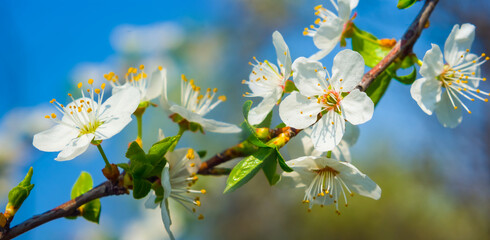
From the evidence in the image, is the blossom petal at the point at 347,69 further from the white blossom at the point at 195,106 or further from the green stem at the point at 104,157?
the green stem at the point at 104,157

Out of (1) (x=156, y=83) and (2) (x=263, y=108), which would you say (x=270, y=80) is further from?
(1) (x=156, y=83)

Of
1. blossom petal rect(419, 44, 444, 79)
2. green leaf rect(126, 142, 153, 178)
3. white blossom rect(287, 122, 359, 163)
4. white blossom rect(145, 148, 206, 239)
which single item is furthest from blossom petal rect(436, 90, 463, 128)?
green leaf rect(126, 142, 153, 178)

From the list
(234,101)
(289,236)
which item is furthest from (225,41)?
(289,236)

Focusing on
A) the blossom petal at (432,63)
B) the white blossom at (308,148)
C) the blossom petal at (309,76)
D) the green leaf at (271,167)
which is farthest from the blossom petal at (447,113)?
the green leaf at (271,167)

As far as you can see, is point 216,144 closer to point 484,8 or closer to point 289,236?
point 289,236

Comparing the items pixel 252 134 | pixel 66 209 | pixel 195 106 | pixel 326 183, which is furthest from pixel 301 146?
pixel 66 209

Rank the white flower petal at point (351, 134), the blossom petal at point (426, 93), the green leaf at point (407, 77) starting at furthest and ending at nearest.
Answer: the white flower petal at point (351, 134), the green leaf at point (407, 77), the blossom petal at point (426, 93)

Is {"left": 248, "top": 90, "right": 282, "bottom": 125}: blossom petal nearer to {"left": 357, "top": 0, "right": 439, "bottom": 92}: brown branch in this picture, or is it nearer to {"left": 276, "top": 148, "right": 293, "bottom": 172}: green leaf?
{"left": 276, "top": 148, "right": 293, "bottom": 172}: green leaf
